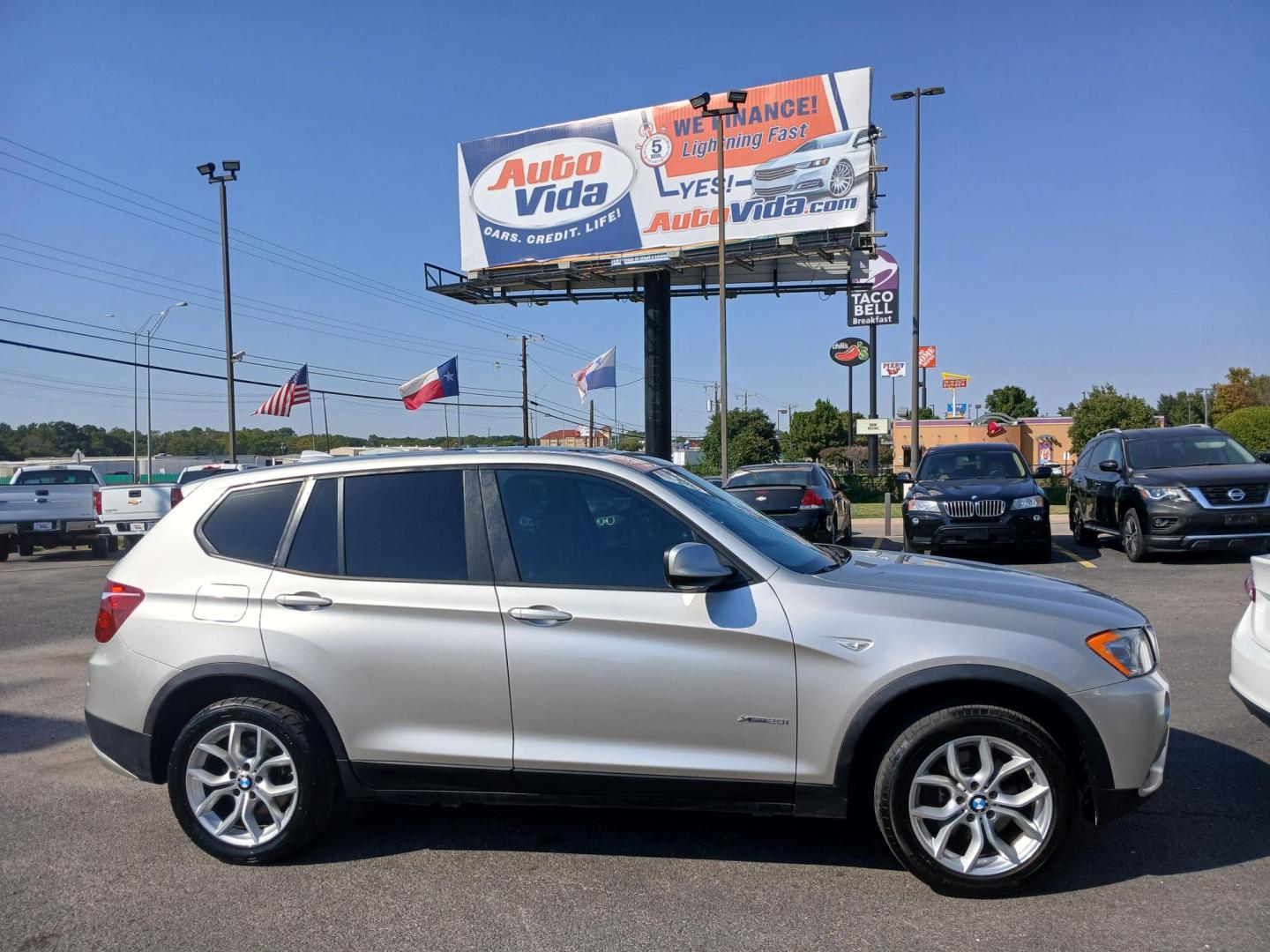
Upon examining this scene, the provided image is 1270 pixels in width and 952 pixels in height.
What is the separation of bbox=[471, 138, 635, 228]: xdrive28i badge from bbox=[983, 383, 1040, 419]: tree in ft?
195

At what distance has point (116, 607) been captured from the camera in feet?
13.8

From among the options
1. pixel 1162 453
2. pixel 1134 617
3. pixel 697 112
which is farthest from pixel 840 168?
pixel 1134 617

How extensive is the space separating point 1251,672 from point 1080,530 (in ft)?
36.8

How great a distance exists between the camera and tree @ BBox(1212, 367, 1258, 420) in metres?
72.5

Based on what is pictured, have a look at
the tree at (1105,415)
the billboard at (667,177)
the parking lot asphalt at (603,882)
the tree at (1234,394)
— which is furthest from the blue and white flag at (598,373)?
the tree at (1234,394)

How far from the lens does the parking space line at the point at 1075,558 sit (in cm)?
1251

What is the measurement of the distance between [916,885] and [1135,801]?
2.88 ft

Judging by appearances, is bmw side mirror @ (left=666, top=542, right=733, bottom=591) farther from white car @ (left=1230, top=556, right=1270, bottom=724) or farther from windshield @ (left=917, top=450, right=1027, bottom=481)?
windshield @ (left=917, top=450, right=1027, bottom=481)

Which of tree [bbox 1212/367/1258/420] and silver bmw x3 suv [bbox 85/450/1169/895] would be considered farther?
tree [bbox 1212/367/1258/420]

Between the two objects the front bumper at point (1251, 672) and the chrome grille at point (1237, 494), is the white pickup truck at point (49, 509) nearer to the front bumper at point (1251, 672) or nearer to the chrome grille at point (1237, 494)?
the chrome grille at point (1237, 494)

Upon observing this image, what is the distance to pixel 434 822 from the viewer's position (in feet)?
14.7

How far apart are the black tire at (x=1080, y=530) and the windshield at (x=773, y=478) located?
4.50 m

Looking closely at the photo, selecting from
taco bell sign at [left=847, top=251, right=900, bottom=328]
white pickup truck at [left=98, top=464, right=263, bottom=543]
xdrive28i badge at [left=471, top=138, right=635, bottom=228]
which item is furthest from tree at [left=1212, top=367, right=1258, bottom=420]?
white pickup truck at [left=98, top=464, right=263, bottom=543]

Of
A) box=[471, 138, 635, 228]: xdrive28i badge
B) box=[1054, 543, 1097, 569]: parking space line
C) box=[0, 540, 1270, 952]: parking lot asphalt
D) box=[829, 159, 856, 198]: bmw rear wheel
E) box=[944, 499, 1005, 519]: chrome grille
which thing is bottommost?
box=[0, 540, 1270, 952]: parking lot asphalt
